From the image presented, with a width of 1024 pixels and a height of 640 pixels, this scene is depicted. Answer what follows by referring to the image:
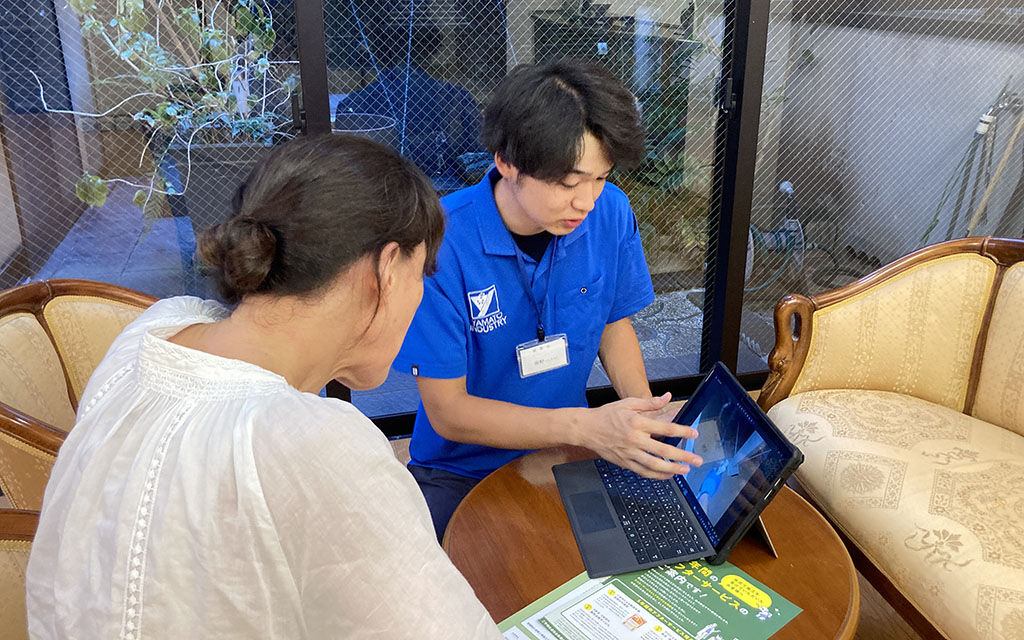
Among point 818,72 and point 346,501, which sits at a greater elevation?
point 818,72

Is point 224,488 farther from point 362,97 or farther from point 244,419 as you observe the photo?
point 362,97

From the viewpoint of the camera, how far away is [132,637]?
2.37ft

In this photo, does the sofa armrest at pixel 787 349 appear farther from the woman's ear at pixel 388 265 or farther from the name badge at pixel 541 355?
the woman's ear at pixel 388 265

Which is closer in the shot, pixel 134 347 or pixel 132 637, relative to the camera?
pixel 132 637

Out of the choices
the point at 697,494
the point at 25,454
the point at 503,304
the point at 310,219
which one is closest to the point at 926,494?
the point at 697,494

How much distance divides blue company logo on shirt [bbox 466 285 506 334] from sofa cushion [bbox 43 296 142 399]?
0.74m

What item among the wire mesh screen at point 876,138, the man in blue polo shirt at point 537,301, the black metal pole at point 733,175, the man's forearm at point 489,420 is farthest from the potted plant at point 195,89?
the wire mesh screen at point 876,138

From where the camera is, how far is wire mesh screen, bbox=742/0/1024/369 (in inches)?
107

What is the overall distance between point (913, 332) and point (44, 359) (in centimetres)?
205

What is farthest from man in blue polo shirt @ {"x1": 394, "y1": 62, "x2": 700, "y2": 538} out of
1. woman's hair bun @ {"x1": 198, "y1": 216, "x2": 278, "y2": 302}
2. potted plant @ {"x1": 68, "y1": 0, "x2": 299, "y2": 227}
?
potted plant @ {"x1": 68, "y1": 0, "x2": 299, "y2": 227}

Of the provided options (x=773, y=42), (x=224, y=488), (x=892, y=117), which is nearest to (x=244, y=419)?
(x=224, y=488)

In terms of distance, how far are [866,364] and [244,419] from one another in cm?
183

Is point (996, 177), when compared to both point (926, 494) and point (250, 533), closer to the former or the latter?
point (926, 494)

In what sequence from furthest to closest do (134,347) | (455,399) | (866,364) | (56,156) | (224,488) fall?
1. (56,156)
2. (866,364)
3. (455,399)
4. (134,347)
5. (224,488)
